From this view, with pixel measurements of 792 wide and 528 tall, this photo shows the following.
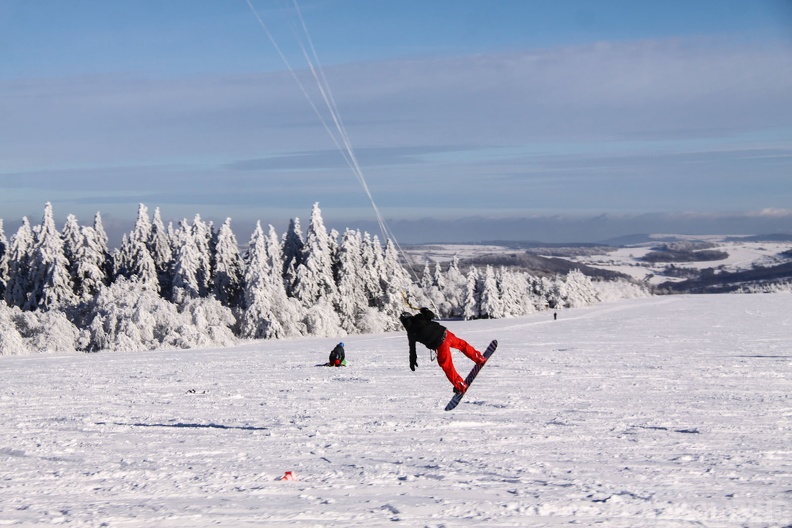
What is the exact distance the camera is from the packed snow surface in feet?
27.0

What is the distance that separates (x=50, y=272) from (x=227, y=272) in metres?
13.2

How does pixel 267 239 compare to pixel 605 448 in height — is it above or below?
above

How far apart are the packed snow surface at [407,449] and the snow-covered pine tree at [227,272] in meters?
35.8

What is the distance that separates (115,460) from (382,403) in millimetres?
7011

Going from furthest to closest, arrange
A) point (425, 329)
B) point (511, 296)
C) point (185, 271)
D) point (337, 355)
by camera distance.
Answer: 1. point (511, 296)
2. point (185, 271)
3. point (337, 355)
4. point (425, 329)

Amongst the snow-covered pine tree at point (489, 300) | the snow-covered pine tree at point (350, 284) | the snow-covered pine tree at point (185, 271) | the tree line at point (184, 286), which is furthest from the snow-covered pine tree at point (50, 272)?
the snow-covered pine tree at point (489, 300)

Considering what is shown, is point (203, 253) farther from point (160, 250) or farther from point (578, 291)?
point (578, 291)

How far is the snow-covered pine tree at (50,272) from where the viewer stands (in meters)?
53.4

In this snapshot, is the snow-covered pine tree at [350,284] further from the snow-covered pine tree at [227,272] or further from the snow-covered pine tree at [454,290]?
the snow-covered pine tree at [454,290]

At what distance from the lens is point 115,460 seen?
37.9ft

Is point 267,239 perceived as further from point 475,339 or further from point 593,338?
point 593,338

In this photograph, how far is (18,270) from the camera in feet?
186

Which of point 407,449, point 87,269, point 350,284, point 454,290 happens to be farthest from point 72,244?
point 407,449

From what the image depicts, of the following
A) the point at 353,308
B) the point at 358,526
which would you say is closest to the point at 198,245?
the point at 353,308
